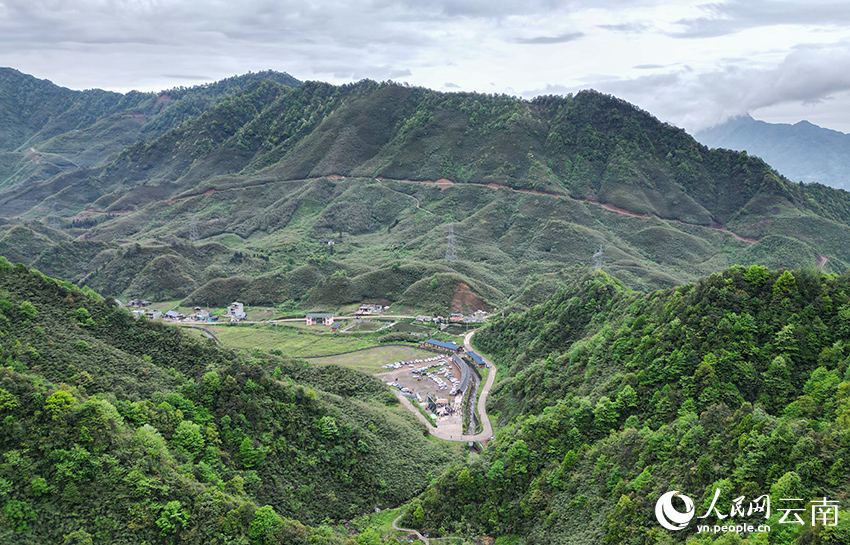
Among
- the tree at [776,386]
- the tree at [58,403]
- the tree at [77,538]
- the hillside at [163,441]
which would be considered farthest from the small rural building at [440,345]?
the tree at [77,538]

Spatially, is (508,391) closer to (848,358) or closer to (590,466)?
(590,466)

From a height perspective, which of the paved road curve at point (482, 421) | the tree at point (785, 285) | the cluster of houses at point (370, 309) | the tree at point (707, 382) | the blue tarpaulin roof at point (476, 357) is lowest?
the paved road curve at point (482, 421)

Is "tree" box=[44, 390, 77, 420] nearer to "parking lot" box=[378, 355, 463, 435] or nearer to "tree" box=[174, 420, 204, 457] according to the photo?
"tree" box=[174, 420, 204, 457]

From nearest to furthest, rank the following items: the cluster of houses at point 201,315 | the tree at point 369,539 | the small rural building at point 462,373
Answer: the tree at point 369,539
the small rural building at point 462,373
the cluster of houses at point 201,315

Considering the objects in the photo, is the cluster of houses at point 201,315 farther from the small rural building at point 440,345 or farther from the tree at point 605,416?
the tree at point 605,416

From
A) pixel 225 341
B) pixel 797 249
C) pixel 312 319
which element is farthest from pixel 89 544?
pixel 797 249

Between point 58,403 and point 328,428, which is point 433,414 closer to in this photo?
point 328,428
